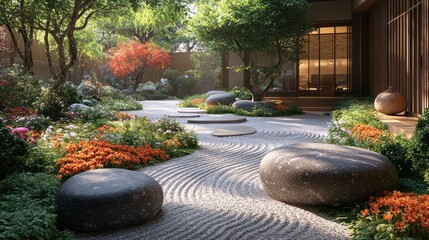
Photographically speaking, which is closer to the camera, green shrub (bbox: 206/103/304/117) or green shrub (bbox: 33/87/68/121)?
green shrub (bbox: 33/87/68/121)

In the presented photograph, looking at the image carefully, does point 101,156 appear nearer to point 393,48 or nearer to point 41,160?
point 41,160

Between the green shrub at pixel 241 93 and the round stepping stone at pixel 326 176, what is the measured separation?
43.9 feet

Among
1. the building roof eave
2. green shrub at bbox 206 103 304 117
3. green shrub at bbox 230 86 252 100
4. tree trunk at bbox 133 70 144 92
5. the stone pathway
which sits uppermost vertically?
the building roof eave

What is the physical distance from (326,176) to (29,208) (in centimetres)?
249

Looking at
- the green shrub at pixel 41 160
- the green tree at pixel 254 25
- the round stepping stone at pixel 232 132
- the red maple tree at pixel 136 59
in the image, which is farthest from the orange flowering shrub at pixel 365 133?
the red maple tree at pixel 136 59

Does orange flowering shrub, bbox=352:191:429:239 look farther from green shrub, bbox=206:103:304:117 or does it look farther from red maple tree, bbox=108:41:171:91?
red maple tree, bbox=108:41:171:91

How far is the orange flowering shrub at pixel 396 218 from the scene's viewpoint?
3.22 meters

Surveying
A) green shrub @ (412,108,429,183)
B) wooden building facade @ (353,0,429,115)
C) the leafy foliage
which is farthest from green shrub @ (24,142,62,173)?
wooden building facade @ (353,0,429,115)

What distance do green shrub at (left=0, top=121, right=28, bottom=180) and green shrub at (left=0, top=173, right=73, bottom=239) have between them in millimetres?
130

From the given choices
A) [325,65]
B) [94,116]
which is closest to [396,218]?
[94,116]

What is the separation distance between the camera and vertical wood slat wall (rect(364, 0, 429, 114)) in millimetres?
9745

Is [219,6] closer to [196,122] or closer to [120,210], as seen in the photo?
[196,122]

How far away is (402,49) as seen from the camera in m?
11.6

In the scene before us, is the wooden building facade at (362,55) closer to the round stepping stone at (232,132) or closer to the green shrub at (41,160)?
the round stepping stone at (232,132)
